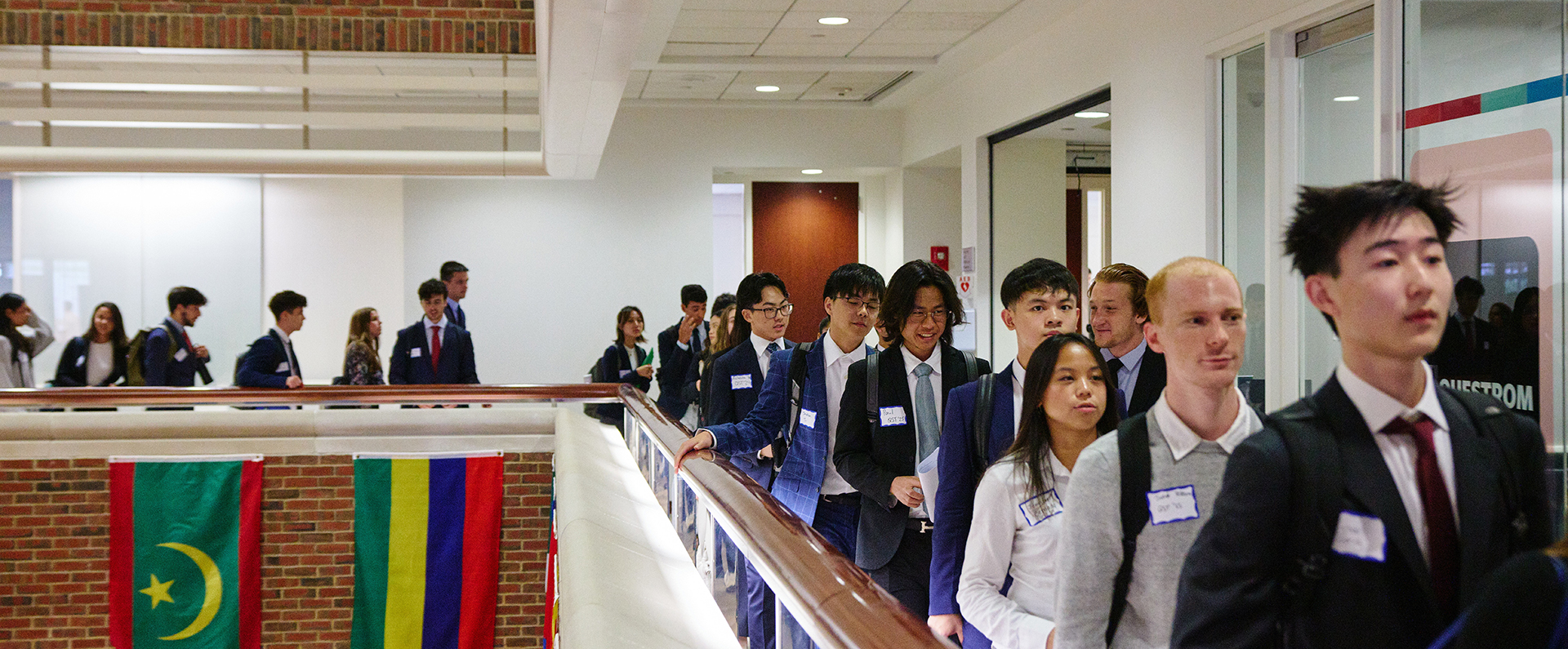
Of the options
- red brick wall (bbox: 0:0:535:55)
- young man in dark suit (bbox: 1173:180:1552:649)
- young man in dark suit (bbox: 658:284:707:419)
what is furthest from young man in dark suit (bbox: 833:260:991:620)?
red brick wall (bbox: 0:0:535:55)

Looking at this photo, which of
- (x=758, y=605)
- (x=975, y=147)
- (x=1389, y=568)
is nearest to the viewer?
(x=1389, y=568)

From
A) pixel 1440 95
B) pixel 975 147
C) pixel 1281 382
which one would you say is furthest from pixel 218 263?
pixel 1440 95

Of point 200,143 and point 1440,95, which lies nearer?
point 1440,95

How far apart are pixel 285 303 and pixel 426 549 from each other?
1877 mm

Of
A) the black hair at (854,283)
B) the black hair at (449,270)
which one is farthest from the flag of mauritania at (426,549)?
the black hair at (854,283)

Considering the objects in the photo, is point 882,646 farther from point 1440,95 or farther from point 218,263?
point 218,263

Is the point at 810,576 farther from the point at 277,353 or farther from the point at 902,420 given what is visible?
the point at 277,353

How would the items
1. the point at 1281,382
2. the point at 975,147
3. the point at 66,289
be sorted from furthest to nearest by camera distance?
the point at 66,289, the point at 975,147, the point at 1281,382

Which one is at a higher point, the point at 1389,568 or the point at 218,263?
the point at 218,263

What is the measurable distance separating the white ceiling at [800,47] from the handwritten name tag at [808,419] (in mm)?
3931

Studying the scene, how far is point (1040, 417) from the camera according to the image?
2.21 meters

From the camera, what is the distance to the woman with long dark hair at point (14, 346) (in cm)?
828

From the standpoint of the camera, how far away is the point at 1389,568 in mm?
1005

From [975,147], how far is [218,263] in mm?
7381
